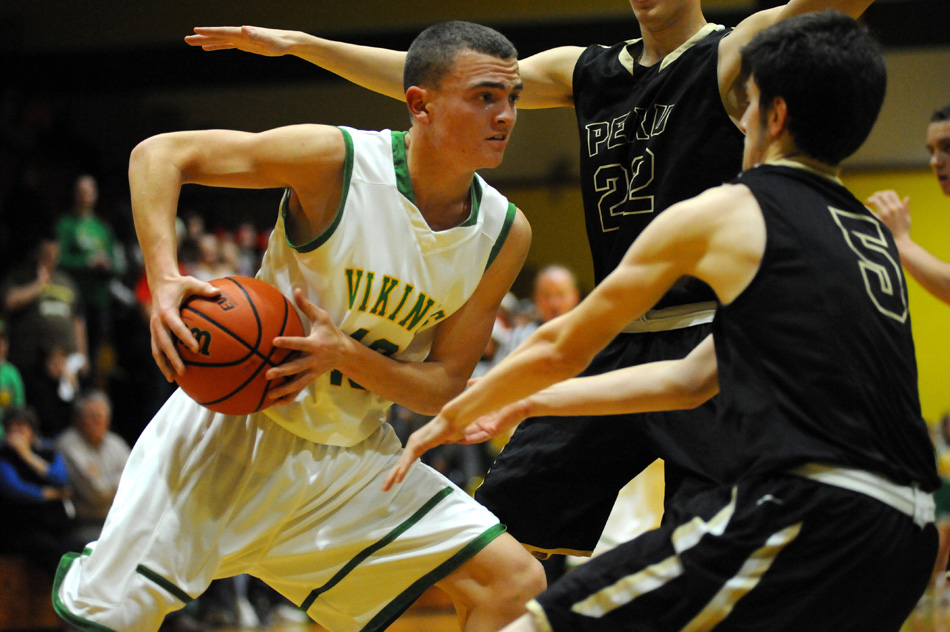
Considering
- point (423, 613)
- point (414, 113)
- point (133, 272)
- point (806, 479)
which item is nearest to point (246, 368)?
point (414, 113)

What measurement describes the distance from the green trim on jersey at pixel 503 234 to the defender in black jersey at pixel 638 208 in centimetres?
26

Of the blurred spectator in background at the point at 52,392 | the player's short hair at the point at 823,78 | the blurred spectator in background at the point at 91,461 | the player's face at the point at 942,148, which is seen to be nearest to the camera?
the player's short hair at the point at 823,78

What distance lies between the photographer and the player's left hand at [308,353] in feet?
9.86

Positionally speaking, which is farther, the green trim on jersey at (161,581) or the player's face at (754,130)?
the green trim on jersey at (161,581)

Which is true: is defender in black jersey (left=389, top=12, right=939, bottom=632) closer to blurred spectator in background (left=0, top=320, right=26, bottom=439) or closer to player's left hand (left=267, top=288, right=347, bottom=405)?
player's left hand (left=267, top=288, right=347, bottom=405)

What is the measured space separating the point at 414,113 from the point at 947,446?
11348mm

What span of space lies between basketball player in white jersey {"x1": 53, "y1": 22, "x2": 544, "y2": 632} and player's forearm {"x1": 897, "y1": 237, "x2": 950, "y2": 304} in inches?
61.3

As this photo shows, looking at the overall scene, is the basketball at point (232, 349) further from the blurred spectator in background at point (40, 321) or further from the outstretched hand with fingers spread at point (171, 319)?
the blurred spectator in background at point (40, 321)

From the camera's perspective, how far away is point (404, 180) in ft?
11.2

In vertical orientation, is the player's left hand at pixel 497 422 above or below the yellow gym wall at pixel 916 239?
above

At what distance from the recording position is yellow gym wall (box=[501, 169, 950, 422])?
14.3 m

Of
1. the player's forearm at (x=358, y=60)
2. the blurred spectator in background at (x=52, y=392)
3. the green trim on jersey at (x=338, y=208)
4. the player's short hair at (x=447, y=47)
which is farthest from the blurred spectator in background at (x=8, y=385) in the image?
the player's short hair at (x=447, y=47)

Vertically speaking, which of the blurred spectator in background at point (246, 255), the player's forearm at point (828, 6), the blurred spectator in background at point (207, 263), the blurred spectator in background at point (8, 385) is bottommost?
the blurred spectator in background at point (8, 385)

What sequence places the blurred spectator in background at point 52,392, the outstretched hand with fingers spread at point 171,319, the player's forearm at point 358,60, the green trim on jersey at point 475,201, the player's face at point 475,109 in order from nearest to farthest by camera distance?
the outstretched hand with fingers spread at point 171,319 → the player's face at point 475,109 → the green trim on jersey at point 475,201 → the player's forearm at point 358,60 → the blurred spectator in background at point 52,392
